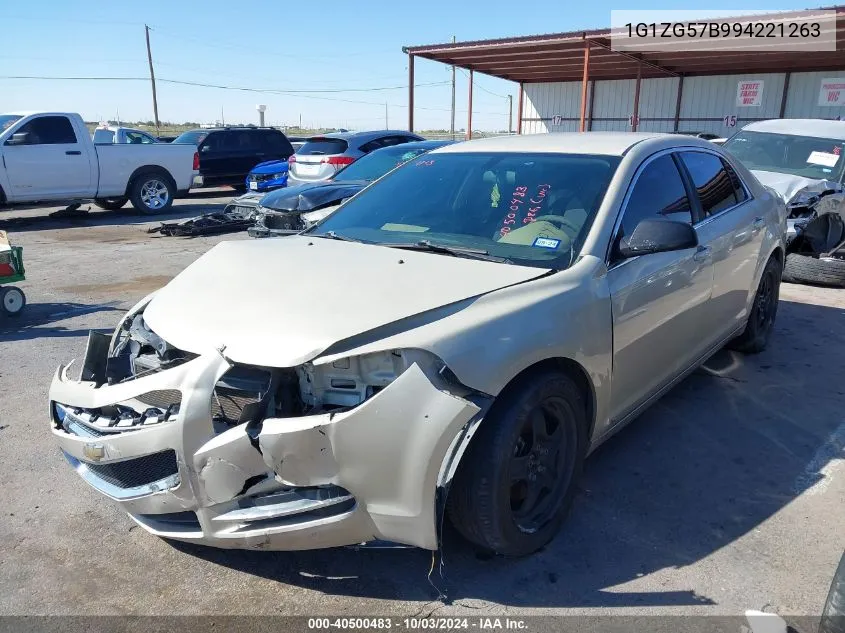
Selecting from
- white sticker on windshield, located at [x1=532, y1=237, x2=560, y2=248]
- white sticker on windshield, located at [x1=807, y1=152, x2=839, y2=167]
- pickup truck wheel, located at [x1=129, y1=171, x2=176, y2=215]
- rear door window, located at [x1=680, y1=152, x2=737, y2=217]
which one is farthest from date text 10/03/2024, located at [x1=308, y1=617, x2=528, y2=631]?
pickup truck wheel, located at [x1=129, y1=171, x2=176, y2=215]

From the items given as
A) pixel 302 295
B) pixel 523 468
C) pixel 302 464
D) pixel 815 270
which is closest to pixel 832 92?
pixel 815 270

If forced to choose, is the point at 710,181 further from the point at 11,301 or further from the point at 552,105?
the point at 552,105

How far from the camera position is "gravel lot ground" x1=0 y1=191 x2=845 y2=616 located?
256 cm

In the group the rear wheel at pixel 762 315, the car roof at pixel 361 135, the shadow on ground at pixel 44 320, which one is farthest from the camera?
the car roof at pixel 361 135

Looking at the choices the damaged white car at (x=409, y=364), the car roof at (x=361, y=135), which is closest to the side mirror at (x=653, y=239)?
the damaged white car at (x=409, y=364)

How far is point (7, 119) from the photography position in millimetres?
12422

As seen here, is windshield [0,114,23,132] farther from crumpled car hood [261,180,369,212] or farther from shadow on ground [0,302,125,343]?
shadow on ground [0,302,125,343]

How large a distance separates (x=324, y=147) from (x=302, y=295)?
10475 mm

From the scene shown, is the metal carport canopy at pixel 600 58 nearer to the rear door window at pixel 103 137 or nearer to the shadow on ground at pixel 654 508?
the rear door window at pixel 103 137

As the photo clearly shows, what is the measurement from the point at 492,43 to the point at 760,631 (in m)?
16.7

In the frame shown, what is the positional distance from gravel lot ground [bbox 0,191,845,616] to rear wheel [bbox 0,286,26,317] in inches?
75.4

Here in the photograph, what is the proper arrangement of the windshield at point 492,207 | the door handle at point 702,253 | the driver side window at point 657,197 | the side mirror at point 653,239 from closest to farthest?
the side mirror at point 653,239, the windshield at point 492,207, the driver side window at point 657,197, the door handle at point 702,253

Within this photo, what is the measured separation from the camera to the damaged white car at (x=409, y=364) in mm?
2285

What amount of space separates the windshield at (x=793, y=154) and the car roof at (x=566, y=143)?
5.42 meters
